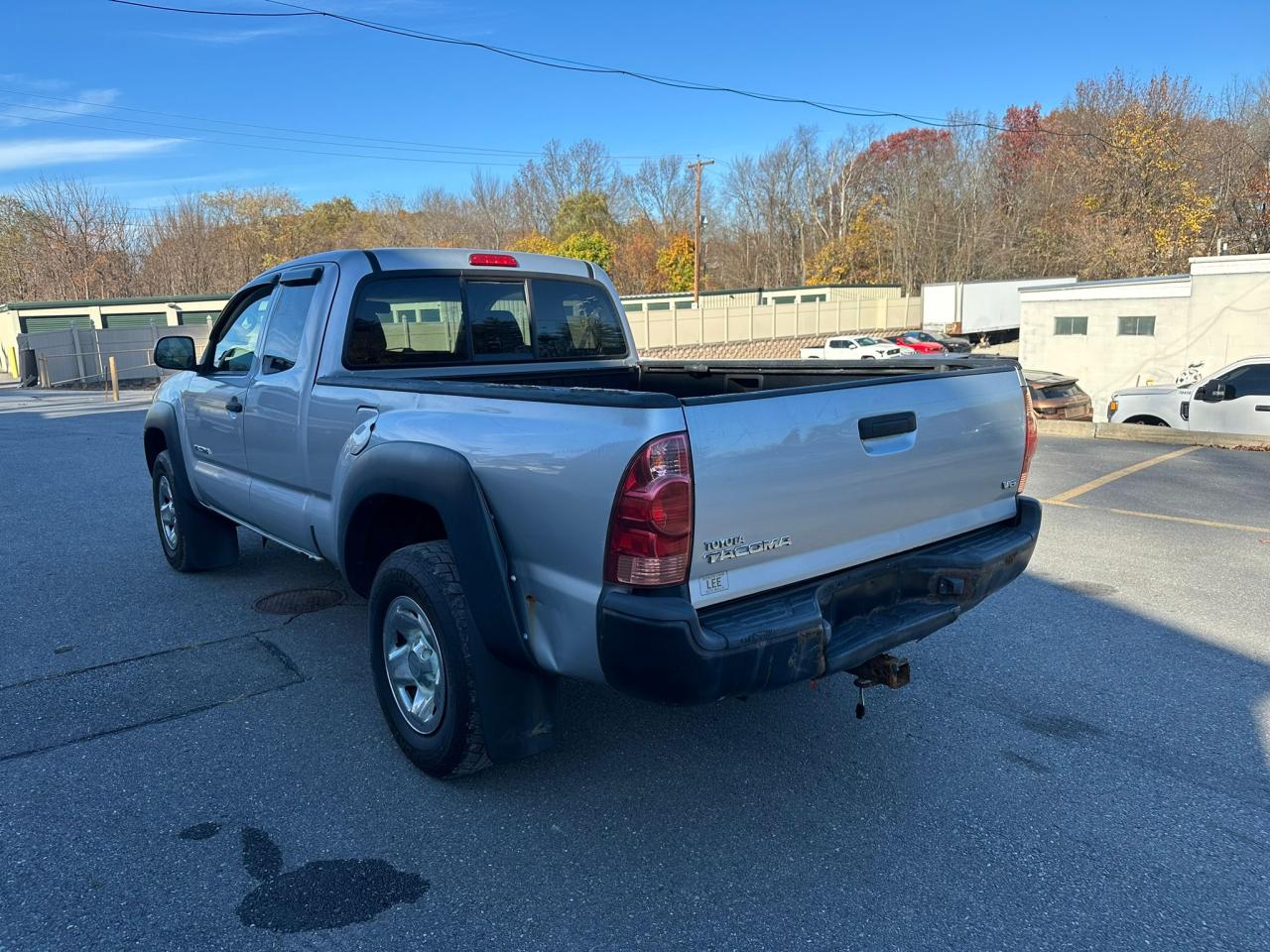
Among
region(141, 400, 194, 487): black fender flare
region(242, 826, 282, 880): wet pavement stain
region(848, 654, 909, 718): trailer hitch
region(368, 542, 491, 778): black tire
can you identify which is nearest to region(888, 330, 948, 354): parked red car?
region(141, 400, 194, 487): black fender flare

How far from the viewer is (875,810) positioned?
3.19 meters

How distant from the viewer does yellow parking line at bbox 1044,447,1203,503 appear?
29.6ft

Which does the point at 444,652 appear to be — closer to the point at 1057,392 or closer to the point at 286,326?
the point at 286,326

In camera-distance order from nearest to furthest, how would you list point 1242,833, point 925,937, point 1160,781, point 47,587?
1. point 925,937
2. point 1242,833
3. point 1160,781
4. point 47,587

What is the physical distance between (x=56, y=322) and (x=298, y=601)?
46.3m

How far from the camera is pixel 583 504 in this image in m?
2.65

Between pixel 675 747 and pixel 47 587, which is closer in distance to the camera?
pixel 675 747

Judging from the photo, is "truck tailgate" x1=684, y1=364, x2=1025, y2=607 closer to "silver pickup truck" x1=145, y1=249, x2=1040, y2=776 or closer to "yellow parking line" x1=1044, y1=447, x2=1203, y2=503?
"silver pickup truck" x1=145, y1=249, x2=1040, y2=776

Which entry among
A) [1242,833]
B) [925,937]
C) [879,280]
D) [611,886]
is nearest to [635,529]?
[611,886]

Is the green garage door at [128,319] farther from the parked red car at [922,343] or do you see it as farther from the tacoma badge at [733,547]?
the tacoma badge at [733,547]

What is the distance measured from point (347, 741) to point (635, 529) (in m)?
1.94

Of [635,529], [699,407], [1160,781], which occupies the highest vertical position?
[699,407]

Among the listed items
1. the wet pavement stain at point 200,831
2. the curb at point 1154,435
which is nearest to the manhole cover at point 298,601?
the wet pavement stain at point 200,831

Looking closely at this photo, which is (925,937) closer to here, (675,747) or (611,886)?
(611,886)
